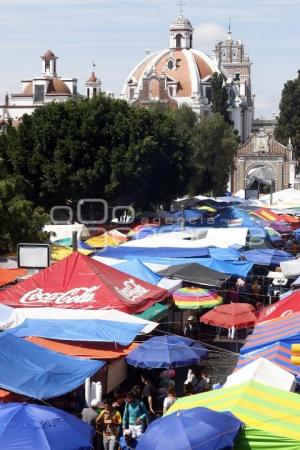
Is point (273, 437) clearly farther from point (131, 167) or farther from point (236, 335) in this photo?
point (131, 167)

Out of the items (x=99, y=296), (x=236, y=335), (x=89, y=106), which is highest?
(x=89, y=106)

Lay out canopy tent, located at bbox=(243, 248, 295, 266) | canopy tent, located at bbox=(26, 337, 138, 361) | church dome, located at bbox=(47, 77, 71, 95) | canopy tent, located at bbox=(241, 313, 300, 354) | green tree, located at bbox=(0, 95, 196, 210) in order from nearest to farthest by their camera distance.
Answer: canopy tent, located at bbox=(241, 313, 300, 354), canopy tent, located at bbox=(26, 337, 138, 361), canopy tent, located at bbox=(243, 248, 295, 266), green tree, located at bbox=(0, 95, 196, 210), church dome, located at bbox=(47, 77, 71, 95)

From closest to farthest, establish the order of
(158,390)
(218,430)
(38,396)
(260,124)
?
(218,430), (38,396), (158,390), (260,124)

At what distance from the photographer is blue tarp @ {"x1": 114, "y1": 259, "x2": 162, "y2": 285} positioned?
62.6 feet

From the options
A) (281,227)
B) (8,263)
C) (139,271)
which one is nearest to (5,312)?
(139,271)

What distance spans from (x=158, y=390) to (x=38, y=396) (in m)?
3.38

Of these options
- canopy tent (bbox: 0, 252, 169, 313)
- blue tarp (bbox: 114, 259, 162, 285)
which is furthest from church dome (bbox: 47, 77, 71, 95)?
canopy tent (bbox: 0, 252, 169, 313)

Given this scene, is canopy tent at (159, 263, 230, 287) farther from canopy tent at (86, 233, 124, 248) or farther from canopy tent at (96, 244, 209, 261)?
canopy tent at (86, 233, 124, 248)

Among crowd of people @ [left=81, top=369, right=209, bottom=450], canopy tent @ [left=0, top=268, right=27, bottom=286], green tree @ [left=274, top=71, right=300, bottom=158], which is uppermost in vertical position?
green tree @ [left=274, top=71, right=300, bottom=158]

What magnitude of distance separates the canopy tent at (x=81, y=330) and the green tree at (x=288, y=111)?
7647 centimetres

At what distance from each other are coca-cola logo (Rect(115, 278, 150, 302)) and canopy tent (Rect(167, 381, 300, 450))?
5.09 meters

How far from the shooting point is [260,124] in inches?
5069

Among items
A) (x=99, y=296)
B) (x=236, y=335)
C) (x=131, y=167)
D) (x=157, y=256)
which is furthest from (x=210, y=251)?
(x=131, y=167)

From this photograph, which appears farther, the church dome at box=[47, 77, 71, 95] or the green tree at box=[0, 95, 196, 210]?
the church dome at box=[47, 77, 71, 95]
